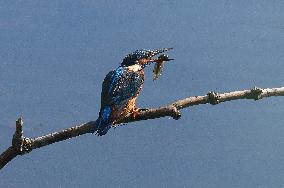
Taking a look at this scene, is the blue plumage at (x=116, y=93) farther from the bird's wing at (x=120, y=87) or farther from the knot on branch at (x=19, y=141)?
the knot on branch at (x=19, y=141)

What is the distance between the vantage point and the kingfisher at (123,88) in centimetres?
669

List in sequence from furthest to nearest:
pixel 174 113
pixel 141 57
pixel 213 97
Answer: pixel 141 57
pixel 213 97
pixel 174 113

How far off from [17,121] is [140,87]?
3473mm

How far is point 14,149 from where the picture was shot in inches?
204

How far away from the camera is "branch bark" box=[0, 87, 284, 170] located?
5.16 metres

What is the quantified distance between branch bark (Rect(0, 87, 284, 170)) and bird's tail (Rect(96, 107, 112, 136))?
160 mm

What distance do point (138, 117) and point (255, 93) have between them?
2.25m

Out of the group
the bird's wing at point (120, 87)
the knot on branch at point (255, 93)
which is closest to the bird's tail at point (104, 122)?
the bird's wing at point (120, 87)

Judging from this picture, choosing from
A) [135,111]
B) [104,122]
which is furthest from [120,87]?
[104,122]

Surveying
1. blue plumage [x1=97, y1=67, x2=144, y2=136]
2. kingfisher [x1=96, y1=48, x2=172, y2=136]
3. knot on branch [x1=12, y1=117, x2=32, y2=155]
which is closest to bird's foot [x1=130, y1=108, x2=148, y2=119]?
kingfisher [x1=96, y1=48, x2=172, y2=136]

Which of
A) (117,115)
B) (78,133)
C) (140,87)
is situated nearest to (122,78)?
(140,87)

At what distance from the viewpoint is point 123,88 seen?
7.92 meters

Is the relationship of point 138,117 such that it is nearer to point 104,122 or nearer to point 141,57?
point 104,122

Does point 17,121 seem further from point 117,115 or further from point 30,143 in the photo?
point 117,115
